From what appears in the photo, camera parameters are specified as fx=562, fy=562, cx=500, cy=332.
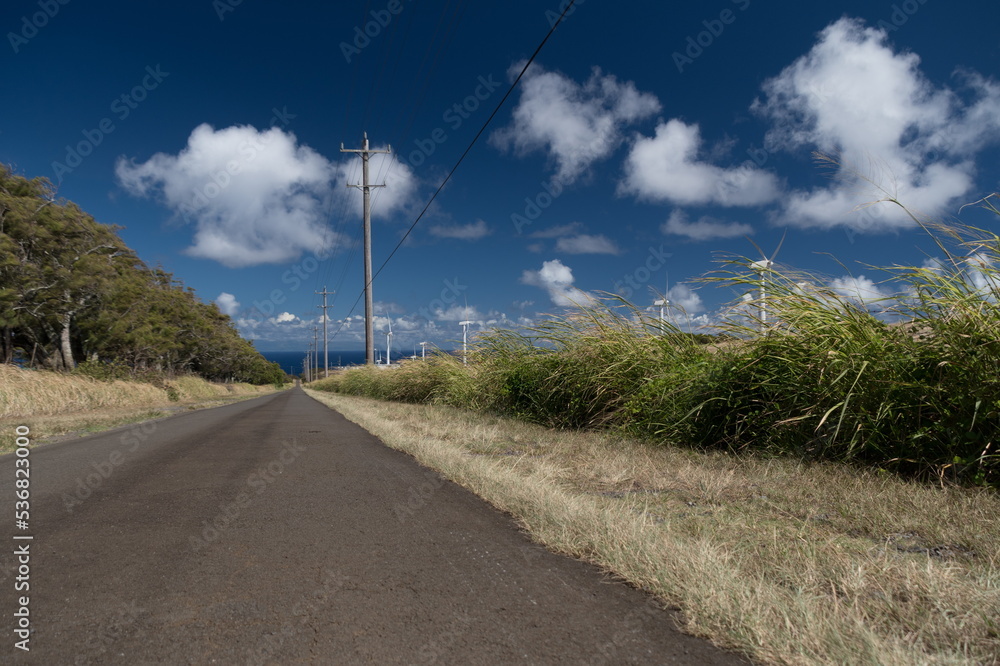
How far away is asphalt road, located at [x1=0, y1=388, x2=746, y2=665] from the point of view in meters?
2.12

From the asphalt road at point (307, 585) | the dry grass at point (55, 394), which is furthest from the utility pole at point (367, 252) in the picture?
the asphalt road at point (307, 585)

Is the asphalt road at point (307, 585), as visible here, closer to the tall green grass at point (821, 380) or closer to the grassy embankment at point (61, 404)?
the tall green grass at point (821, 380)

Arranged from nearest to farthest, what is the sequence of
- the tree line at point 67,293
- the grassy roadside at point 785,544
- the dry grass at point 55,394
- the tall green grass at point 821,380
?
the grassy roadside at point 785,544 < the tall green grass at point 821,380 < the dry grass at point 55,394 < the tree line at point 67,293

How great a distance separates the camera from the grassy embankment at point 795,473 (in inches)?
87.9

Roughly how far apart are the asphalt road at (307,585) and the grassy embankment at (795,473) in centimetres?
32

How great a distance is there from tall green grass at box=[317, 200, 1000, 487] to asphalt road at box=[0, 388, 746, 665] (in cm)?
278

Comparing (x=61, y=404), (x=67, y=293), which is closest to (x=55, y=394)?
(x=61, y=404)

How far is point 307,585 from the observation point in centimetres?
274

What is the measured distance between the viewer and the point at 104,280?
2381 centimetres

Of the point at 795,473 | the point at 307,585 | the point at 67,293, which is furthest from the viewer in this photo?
the point at 67,293

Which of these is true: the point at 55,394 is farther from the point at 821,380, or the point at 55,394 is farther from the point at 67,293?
the point at 821,380

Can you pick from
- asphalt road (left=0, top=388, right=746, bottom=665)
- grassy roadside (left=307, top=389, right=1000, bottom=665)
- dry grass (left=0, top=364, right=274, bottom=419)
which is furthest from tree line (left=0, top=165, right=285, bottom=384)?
grassy roadside (left=307, top=389, right=1000, bottom=665)

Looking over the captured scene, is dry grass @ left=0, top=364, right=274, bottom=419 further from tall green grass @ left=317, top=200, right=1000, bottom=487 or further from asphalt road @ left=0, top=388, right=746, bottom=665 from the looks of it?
tall green grass @ left=317, top=200, right=1000, bottom=487

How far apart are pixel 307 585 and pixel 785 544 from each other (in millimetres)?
2457
